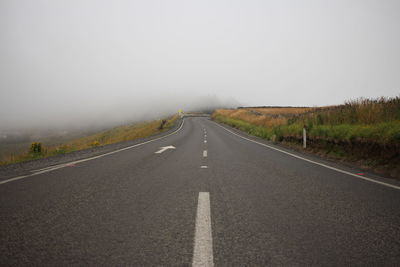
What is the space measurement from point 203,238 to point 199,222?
39 centimetres

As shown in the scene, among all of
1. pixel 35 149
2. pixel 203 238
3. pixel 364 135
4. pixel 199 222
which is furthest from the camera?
pixel 35 149

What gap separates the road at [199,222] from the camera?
6.48 feet

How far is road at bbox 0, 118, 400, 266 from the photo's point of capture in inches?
77.7

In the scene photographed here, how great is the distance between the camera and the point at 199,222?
8.70 ft

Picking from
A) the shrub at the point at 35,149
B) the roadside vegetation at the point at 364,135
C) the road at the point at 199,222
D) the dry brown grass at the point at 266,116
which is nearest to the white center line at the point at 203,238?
the road at the point at 199,222

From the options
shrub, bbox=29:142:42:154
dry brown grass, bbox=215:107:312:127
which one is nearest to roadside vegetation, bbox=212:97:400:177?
dry brown grass, bbox=215:107:312:127

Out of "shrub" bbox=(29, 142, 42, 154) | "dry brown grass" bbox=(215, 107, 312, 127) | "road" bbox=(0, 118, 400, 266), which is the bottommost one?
"shrub" bbox=(29, 142, 42, 154)

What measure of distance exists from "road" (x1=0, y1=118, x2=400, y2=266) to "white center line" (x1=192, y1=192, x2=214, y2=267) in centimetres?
1

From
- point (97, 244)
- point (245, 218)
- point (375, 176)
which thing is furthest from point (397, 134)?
point (97, 244)

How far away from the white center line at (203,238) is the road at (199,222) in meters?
0.01

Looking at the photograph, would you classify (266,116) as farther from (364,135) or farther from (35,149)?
(35,149)

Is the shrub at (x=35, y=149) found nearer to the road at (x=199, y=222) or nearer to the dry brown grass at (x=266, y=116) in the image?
the road at (x=199, y=222)

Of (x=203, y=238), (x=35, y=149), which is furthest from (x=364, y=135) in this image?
(x=35, y=149)

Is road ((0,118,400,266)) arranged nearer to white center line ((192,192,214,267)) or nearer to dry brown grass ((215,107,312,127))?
white center line ((192,192,214,267))
